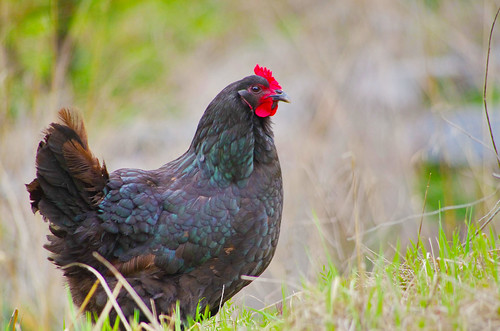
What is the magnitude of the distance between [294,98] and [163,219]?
5.01 metres

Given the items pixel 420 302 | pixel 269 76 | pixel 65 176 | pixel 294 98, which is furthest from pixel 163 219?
pixel 294 98

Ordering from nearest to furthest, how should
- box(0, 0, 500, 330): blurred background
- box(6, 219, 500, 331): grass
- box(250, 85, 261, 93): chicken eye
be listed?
box(6, 219, 500, 331): grass
box(250, 85, 261, 93): chicken eye
box(0, 0, 500, 330): blurred background

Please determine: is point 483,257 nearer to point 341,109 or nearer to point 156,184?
point 156,184

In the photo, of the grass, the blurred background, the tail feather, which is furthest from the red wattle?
the blurred background

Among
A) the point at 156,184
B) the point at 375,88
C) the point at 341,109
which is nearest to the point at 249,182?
the point at 156,184

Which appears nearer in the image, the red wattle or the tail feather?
the tail feather

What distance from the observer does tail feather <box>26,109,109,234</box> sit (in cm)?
344

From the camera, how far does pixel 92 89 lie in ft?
21.0

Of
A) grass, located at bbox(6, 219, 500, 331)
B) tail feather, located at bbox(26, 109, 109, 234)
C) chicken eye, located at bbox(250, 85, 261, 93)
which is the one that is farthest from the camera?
chicken eye, located at bbox(250, 85, 261, 93)

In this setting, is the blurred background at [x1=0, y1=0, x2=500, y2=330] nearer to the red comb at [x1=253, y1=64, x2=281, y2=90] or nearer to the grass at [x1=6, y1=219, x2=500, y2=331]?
the red comb at [x1=253, y1=64, x2=281, y2=90]

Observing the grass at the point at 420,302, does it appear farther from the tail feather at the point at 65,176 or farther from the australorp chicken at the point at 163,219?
the tail feather at the point at 65,176

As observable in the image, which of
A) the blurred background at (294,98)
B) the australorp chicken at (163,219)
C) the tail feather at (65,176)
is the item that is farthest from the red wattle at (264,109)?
the blurred background at (294,98)

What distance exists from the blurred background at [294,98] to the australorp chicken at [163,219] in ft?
5.67

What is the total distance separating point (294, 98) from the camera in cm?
832
